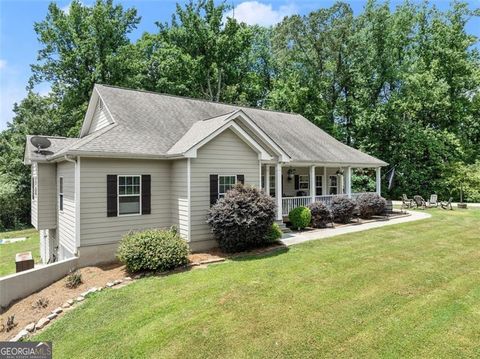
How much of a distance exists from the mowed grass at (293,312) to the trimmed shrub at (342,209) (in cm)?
612

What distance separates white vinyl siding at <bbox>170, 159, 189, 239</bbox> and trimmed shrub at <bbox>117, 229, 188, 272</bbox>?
151 cm

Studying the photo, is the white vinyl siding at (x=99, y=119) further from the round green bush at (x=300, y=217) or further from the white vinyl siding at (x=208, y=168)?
the round green bush at (x=300, y=217)

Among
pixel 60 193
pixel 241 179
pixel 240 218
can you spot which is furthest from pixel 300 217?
pixel 60 193

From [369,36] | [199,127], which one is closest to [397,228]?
[199,127]

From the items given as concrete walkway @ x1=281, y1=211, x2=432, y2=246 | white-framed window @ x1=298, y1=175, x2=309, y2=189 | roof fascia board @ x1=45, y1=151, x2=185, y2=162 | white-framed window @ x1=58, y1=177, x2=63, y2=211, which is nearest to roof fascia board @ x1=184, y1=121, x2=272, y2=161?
roof fascia board @ x1=45, y1=151, x2=185, y2=162

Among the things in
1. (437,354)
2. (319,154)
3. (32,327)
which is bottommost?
(32,327)

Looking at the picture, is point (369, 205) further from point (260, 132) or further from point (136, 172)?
point (136, 172)

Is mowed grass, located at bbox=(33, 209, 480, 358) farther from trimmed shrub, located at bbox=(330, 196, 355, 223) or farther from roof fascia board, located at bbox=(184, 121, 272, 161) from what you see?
trimmed shrub, located at bbox=(330, 196, 355, 223)

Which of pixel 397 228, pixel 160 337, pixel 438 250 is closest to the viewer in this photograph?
pixel 160 337

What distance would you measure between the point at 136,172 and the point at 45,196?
4.75m

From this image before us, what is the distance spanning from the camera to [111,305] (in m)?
7.19

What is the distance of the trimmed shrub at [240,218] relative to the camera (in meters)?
10.5

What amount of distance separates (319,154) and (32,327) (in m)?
15.0

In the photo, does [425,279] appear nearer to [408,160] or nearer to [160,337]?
[160,337]
